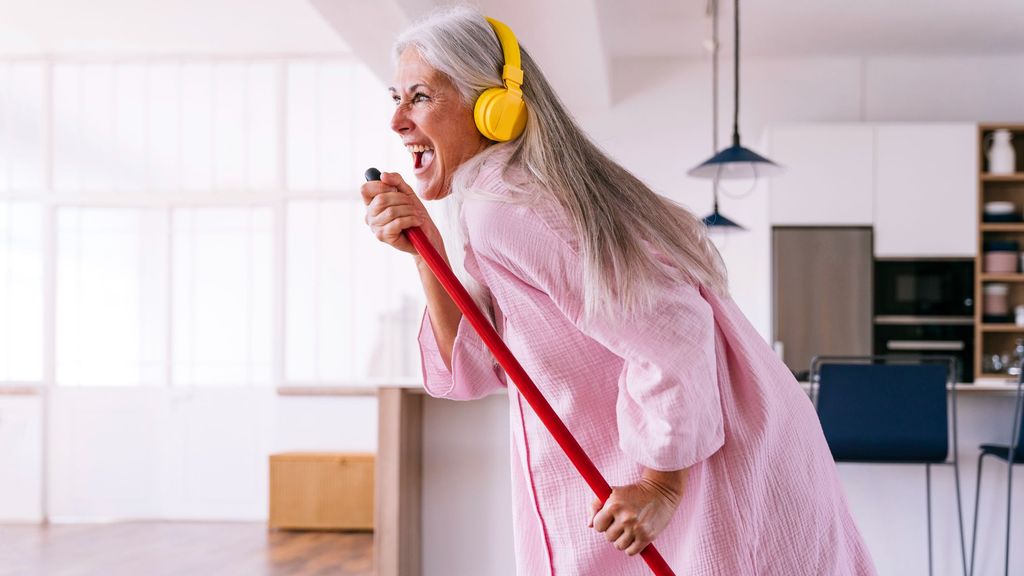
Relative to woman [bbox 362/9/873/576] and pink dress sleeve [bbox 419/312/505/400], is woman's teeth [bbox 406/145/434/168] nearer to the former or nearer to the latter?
woman [bbox 362/9/873/576]

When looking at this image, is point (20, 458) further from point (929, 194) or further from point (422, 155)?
point (422, 155)

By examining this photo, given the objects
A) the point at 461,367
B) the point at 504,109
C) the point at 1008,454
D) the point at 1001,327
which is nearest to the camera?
the point at 504,109

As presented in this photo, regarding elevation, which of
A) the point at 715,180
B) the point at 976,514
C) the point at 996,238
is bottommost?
the point at 976,514

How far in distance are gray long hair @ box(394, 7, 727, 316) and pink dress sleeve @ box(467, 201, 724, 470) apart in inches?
0.8

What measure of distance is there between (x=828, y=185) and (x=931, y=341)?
114cm

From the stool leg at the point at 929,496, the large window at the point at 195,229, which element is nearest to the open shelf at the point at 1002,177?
the stool leg at the point at 929,496

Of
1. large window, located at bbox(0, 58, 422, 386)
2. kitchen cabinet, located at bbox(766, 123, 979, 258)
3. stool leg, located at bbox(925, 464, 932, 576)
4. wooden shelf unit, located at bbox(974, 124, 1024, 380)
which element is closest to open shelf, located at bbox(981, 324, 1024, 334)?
wooden shelf unit, located at bbox(974, 124, 1024, 380)

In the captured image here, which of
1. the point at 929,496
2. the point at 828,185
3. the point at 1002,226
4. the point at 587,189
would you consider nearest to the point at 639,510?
the point at 587,189

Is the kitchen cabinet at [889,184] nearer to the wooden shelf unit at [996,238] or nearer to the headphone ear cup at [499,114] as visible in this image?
the wooden shelf unit at [996,238]

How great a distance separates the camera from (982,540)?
3543 millimetres

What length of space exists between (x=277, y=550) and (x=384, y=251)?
7.16 ft

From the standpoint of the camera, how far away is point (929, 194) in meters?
6.06

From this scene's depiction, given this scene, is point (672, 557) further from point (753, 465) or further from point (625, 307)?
point (625, 307)

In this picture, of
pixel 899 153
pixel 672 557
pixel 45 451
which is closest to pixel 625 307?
pixel 672 557
